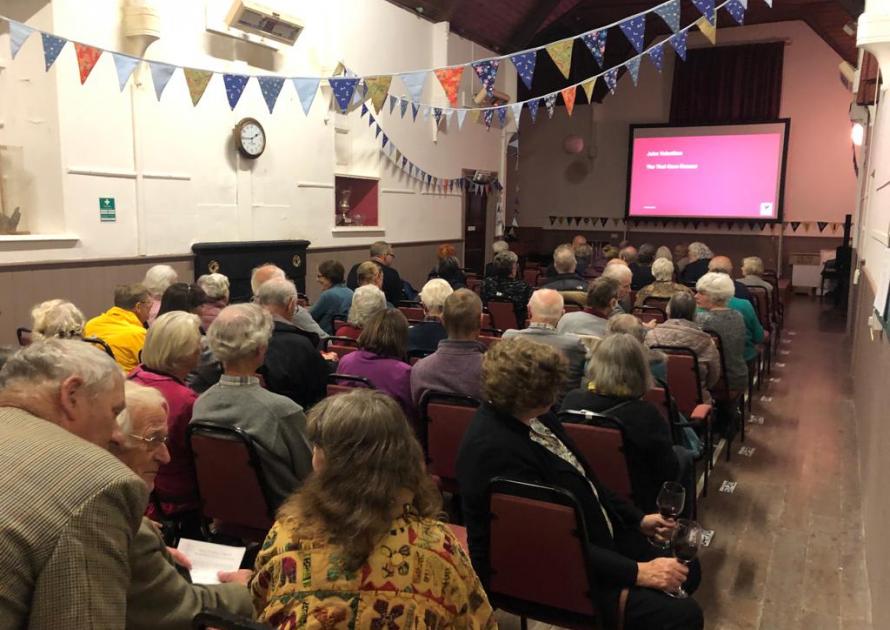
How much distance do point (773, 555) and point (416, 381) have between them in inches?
76.1

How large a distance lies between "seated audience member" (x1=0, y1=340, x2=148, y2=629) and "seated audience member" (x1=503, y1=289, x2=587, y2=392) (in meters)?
2.47

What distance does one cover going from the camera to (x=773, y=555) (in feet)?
10.7

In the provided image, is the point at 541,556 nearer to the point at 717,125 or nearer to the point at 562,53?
the point at 562,53

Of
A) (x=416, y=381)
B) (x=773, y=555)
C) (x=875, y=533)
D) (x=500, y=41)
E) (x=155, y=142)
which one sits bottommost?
(x=773, y=555)

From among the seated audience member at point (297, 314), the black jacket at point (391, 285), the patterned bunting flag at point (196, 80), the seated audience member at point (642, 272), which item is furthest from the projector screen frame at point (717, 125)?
the seated audience member at point (297, 314)

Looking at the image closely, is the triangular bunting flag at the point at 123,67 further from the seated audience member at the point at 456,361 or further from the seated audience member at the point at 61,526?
the seated audience member at the point at 61,526

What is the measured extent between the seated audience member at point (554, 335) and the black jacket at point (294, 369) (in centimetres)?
97

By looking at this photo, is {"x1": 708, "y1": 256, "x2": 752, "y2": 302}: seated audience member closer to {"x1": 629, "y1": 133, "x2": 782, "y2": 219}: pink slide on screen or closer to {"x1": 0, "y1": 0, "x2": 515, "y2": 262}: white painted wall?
{"x1": 0, "y1": 0, "x2": 515, "y2": 262}: white painted wall

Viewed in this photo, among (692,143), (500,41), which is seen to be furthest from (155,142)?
(692,143)

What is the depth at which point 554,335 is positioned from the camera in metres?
3.57

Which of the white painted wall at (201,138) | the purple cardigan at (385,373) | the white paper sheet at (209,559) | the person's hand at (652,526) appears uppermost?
the white painted wall at (201,138)

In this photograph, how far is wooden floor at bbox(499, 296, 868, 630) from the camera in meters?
2.83

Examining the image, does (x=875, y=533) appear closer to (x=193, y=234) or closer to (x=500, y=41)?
(x=193, y=234)

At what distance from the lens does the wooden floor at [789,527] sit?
2.83 meters
